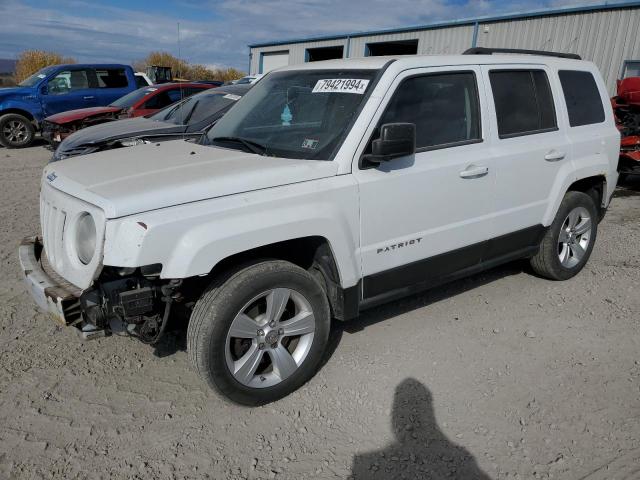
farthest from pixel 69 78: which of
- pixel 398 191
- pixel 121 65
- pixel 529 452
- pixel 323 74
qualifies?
pixel 529 452

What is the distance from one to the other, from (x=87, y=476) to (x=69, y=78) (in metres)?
12.9

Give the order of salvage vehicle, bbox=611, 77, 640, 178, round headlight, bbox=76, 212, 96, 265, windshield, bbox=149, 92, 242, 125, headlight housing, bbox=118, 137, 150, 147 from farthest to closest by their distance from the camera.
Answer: salvage vehicle, bbox=611, 77, 640, 178
windshield, bbox=149, 92, 242, 125
headlight housing, bbox=118, 137, 150, 147
round headlight, bbox=76, 212, 96, 265

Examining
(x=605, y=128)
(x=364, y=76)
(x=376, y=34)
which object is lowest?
(x=605, y=128)

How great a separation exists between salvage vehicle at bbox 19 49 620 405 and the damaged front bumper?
1 centimetres

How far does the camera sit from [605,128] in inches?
192

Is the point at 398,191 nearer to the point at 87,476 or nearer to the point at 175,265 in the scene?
the point at 175,265

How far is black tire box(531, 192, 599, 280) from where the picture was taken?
182 inches

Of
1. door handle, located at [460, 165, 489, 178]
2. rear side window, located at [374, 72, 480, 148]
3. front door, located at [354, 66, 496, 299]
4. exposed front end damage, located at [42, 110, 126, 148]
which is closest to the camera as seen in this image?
front door, located at [354, 66, 496, 299]

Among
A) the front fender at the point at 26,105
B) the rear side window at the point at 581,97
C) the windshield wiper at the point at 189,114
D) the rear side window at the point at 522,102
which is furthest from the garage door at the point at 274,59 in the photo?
the rear side window at the point at 522,102

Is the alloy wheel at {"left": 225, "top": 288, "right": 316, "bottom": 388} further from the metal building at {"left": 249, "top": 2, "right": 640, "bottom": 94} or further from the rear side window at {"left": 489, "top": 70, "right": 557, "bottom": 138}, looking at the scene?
the metal building at {"left": 249, "top": 2, "right": 640, "bottom": 94}

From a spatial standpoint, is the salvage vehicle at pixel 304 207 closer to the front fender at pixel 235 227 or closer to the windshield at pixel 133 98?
the front fender at pixel 235 227

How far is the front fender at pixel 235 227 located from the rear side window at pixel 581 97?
8.35 feet

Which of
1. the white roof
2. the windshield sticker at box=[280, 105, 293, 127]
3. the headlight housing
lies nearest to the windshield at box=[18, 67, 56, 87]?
the headlight housing

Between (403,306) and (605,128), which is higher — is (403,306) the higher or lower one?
the lower one
